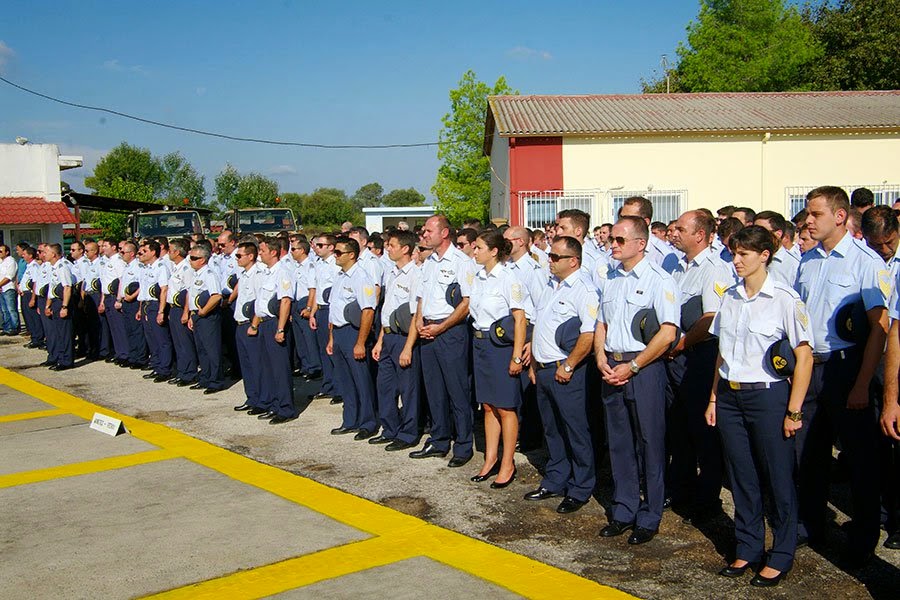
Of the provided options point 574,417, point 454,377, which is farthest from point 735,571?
point 454,377

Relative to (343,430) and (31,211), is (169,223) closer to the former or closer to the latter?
(31,211)

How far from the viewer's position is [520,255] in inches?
292

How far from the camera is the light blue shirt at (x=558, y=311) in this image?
227 inches

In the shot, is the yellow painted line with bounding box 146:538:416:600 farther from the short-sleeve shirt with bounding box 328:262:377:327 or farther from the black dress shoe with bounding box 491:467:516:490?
the short-sleeve shirt with bounding box 328:262:377:327

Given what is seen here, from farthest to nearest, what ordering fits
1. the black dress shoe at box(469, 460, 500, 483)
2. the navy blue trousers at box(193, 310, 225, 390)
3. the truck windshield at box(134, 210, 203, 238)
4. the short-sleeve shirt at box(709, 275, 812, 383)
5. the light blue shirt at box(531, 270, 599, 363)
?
1. the truck windshield at box(134, 210, 203, 238)
2. the navy blue trousers at box(193, 310, 225, 390)
3. the black dress shoe at box(469, 460, 500, 483)
4. the light blue shirt at box(531, 270, 599, 363)
5. the short-sleeve shirt at box(709, 275, 812, 383)

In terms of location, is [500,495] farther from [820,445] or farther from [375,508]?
[820,445]

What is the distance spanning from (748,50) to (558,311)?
42.9m

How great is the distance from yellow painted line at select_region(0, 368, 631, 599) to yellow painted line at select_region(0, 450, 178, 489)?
1270 mm

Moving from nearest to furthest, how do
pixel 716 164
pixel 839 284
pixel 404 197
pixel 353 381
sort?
pixel 839 284 → pixel 353 381 → pixel 716 164 → pixel 404 197

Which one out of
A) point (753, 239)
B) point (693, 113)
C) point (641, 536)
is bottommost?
point (641, 536)

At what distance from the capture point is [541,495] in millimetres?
6207

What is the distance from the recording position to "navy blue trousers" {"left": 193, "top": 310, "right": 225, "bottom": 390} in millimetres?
10773

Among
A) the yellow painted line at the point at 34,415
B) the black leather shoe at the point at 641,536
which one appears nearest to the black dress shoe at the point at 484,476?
the black leather shoe at the point at 641,536

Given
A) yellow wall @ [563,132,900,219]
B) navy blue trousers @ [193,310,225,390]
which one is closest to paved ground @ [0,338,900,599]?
navy blue trousers @ [193,310,225,390]
